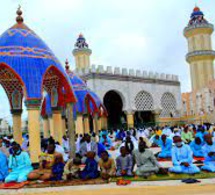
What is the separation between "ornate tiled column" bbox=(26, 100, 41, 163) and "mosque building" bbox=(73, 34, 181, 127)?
13639mm

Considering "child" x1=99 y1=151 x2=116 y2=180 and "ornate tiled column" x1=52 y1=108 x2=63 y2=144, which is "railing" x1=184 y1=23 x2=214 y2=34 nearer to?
"ornate tiled column" x1=52 y1=108 x2=63 y2=144

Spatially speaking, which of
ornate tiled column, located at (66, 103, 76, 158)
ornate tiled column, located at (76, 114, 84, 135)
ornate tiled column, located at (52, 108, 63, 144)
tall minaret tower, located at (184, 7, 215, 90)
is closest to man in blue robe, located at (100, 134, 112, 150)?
ornate tiled column, located at (76, 114, 84, 135)

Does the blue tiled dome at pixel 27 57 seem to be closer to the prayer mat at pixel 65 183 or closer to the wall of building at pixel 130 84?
the prayer mat at pixel 65 183

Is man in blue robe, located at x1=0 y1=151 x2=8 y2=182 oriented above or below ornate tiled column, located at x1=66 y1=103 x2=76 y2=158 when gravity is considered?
below

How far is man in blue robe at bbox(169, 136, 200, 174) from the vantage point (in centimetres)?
630

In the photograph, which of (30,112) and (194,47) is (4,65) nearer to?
(30,112)

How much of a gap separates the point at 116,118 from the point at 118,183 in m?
23.0

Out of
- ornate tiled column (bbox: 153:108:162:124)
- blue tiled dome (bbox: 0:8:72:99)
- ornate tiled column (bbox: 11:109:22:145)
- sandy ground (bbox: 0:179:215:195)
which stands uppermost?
blue tiled dome (bbox: 0:8:72:99)

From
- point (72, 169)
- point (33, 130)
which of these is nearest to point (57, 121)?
point (33, 130)

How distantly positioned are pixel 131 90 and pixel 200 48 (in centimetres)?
940

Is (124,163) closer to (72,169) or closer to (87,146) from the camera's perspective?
(72,169)

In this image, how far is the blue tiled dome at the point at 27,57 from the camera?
7.99m

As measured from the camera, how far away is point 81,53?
2895cm

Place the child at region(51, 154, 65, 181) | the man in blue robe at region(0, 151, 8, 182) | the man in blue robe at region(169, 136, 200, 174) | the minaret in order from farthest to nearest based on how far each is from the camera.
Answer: the minaret < the man in blue robe at region(0, 151, 8, 182) < the child at region(51, 154, 65, 181) < the man in blue robe at region(169, 136, 200, 174)
